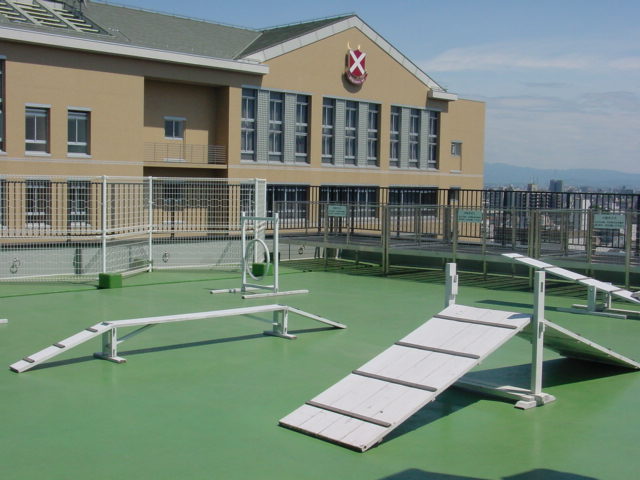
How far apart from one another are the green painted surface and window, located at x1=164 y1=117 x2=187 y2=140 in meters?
17.4

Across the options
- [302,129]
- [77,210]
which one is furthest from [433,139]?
[77,210]

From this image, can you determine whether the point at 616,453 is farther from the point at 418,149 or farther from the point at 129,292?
the point at 418,149

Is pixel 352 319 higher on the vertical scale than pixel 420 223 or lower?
lower

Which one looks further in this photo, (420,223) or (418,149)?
(418,149)

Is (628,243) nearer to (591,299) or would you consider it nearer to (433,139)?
(591,299)

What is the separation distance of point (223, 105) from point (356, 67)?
22.2ft

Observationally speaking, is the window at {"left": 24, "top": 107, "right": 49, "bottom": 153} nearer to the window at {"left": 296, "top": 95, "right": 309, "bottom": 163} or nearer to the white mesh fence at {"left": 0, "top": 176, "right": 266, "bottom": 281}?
the white mesh fence at {"left": 0, "top": 176, "right": 266, "bottom": 281}

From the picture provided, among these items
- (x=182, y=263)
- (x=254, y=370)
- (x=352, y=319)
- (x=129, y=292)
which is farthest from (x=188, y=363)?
(x=182, y=263)

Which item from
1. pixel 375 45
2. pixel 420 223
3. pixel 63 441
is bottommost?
pixel 63 441

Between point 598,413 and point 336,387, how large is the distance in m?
2.56

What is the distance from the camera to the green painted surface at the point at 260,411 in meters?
6.25

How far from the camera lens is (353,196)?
36719mm

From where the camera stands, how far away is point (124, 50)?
27062 mm

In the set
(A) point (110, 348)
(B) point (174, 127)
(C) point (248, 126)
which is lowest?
(A) point (110, 348)
